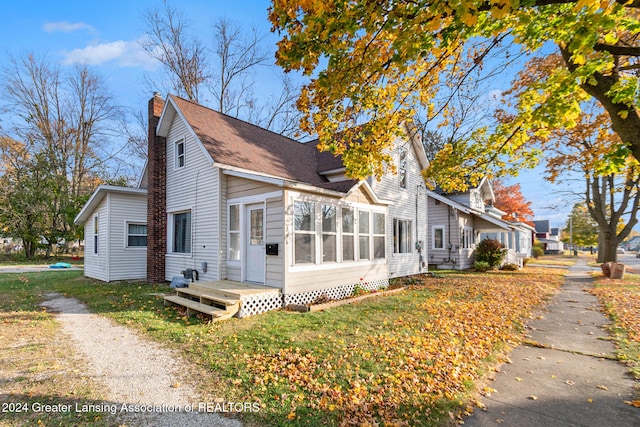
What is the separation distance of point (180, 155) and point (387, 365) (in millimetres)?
10930

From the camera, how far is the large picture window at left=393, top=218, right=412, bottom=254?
15.2 metres

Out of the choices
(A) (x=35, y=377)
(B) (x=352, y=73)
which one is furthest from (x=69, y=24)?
(A) (x=35, y=377)

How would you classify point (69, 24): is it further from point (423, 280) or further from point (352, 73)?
point (423, 280)

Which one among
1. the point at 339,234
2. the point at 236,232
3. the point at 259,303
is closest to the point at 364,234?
the point at 339,234

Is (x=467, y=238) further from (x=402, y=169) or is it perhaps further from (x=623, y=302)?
(x=623, y=302)

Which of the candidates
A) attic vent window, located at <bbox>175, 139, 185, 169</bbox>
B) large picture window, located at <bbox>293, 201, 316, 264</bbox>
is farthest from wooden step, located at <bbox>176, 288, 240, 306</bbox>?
attic vent window, located at <bbox>175, 139, 185, 169</bbox>

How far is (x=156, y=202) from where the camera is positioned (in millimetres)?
12562

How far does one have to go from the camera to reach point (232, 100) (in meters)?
25.0

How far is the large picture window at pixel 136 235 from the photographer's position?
1350cm

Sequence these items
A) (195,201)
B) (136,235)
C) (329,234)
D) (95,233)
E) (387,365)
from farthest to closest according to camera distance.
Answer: (95,233) → (136,235) → (195,201) → (329,234) → (387,365)

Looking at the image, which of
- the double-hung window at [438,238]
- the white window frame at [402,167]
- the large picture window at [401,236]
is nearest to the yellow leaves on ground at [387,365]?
the large picture window at [401,236]

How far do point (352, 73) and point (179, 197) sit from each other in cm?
895

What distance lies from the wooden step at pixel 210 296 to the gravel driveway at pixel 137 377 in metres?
1.82

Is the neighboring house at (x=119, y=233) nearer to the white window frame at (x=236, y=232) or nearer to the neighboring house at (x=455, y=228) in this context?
the white window frame at (x=236, y=232)
